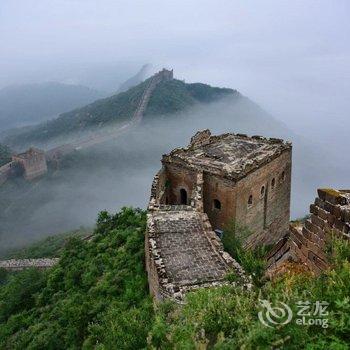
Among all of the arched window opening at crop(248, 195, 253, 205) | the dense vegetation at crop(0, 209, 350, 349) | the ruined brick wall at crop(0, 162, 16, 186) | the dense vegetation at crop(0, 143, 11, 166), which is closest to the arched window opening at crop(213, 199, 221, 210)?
the arched window opening at crop(248, 195, 253, 205)

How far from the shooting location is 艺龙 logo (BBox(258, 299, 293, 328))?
5.30m

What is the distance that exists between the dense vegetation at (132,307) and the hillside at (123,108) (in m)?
62.3

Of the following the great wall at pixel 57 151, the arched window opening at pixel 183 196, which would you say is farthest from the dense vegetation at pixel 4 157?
the arched window opening at pixel 183 196

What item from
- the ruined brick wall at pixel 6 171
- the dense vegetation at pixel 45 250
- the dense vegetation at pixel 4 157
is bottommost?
the dense vegetation at pixel 45 250

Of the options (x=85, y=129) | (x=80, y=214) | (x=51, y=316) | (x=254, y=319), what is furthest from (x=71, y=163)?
(x=254, y=319)

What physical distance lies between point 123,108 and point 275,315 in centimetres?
8469

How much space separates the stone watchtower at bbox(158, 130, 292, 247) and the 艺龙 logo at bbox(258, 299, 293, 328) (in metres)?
12.2

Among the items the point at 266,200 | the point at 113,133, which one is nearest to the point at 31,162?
the point at 113,133

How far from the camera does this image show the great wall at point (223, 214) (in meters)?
7.96

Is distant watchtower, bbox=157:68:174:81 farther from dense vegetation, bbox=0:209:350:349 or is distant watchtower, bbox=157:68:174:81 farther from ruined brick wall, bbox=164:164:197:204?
ruined brick wall, bbox=164:164:197:204

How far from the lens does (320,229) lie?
766 cm

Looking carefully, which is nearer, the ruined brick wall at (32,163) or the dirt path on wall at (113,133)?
the ruined brick wall at (32,163)

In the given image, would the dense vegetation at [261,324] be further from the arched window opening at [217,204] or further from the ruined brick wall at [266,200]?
the ruined brick wall at [266,200]

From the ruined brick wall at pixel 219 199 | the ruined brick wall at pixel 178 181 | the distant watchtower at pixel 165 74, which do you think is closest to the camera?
the ruined brick wall at pixel 219 199
